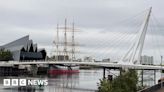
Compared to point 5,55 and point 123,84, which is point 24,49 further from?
point 123,84

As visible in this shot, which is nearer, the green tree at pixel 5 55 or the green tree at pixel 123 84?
the green tree at pixel 123 84

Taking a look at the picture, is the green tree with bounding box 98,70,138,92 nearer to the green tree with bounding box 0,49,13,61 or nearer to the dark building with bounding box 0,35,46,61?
the green tree with bounding box 0,49,13,61

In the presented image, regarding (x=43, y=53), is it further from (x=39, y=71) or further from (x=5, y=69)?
(x=5, y=69)

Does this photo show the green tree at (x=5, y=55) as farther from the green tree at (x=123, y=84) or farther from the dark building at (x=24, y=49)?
the green tree at (x=123, y=84)

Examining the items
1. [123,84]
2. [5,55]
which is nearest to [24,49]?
[5,55]

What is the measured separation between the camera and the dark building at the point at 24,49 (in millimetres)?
175750

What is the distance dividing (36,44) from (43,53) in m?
9.91

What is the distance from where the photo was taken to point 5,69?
6230 inches

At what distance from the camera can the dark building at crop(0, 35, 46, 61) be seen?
17575cm

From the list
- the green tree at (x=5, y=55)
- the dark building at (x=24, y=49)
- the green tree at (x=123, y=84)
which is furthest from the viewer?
the dark building at (x=24, y=49)

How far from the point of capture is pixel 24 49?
179 metres

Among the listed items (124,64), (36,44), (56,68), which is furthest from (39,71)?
(124,64)

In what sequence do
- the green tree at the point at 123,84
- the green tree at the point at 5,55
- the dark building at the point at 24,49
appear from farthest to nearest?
1. the dark building at the point at 24,49
2. the green tree at the point at 5,55
3. the green tree at the point at 123,84

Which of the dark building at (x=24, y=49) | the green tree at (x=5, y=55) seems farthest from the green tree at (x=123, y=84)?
the dark building at (x=24, y=49)
